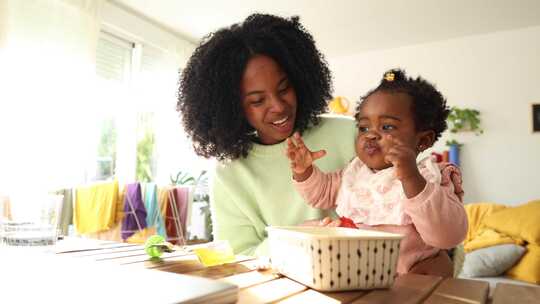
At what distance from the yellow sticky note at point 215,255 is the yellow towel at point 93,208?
2.87 m

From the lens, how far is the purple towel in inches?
142

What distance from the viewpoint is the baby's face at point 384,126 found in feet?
3.46

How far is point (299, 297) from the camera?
57 cm

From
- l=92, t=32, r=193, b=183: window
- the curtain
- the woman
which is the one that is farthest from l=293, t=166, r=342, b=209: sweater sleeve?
l=92, t=32, r=193, b=183: window

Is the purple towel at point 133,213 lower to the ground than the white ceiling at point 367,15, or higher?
lower

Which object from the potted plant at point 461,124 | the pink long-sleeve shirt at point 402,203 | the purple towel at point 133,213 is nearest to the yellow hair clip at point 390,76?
the pink long-sleeve shirt at point 402,203

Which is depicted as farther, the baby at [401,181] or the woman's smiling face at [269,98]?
the woman's smiling face at [269,98]

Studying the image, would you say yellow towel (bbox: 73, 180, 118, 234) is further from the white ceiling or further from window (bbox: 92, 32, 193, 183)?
the white ceiling

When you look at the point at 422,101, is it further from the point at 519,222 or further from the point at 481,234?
the point at 481,234

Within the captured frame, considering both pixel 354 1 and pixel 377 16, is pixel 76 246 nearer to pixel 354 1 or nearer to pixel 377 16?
pixel 354 1

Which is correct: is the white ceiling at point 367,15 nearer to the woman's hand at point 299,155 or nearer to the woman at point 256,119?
the woman at point 256,119

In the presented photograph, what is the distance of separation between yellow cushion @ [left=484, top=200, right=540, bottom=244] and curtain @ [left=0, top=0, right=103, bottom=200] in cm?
336

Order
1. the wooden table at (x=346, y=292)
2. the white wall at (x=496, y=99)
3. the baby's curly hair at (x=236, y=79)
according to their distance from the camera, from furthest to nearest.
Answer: the white wall at (x=496, y=99) < the baby's curly hair at (x=236, y=79) < the wooden table at (x=346, y=292)

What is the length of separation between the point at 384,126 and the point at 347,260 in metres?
0.54
